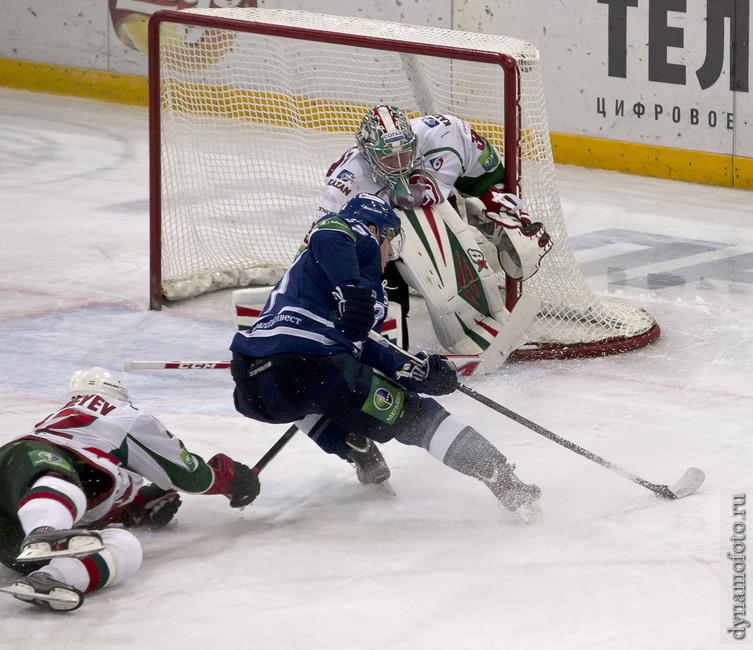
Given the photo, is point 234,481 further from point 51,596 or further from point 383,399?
point 51,596

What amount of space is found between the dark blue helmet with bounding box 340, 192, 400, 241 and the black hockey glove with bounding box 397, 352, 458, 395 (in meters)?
0.36

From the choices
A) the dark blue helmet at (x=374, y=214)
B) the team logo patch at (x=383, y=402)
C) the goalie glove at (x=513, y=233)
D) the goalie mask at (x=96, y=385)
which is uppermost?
the dark blue helmet at (x=374, y=214)

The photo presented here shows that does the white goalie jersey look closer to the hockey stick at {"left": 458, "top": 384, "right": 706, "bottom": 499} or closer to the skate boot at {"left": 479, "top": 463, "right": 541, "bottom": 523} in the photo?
the hockey stick at {"left": 458, "top": 384, "right": 706, "bottom": 499}

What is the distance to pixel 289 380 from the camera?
326 cm

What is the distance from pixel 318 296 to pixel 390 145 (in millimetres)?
1348

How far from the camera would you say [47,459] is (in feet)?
9.63

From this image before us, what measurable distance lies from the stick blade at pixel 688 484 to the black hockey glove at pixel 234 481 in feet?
3.41

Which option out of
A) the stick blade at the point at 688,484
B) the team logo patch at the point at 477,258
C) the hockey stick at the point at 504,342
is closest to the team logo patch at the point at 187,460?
the hockey stick at the point at 504,342

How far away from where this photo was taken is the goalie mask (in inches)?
125

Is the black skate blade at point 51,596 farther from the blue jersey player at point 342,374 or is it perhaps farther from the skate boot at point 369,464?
the skate boot at point 369,464

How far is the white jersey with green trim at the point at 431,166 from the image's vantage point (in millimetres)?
4730

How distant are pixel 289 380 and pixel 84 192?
14.7 feet

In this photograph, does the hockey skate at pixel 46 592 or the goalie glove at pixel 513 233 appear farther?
the goalie glove at pixel 513 233

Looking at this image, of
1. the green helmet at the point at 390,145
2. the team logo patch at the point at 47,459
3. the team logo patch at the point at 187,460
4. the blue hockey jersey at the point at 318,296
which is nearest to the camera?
the team logo patch at the point at 47,459
